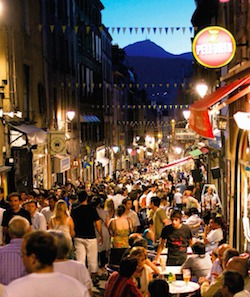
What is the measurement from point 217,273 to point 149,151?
9320 centimetres

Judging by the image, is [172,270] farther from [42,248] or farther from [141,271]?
[42,248]

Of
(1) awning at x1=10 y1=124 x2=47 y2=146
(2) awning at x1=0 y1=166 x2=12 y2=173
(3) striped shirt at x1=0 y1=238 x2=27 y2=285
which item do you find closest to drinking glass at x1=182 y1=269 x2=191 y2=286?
(3) striped shirt at x1=0 y1=238 x2=27 y2=285

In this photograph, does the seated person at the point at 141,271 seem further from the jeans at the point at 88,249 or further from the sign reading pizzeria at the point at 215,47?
the sign reading pizzeria at the point at 215,47

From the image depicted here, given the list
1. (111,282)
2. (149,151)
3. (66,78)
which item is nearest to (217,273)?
(111,282)

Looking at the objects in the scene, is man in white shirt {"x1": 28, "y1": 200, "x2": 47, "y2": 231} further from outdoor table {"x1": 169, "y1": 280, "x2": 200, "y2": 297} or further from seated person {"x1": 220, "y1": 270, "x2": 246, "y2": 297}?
seated person {"x1": 220, "y1": 270, "x2": 246, "y2": 297}

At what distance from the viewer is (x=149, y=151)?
102m

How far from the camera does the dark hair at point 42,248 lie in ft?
14.9

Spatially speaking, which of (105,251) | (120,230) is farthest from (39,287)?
(105,251)

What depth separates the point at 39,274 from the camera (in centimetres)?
457

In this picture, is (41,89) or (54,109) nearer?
(41,89)

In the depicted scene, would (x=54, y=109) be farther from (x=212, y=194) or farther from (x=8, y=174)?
(x=212, y=194)

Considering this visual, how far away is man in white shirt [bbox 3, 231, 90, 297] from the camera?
179 inches

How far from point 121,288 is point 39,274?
3107mm

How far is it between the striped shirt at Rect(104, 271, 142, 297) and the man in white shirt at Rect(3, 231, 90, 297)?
2940 millimetres
